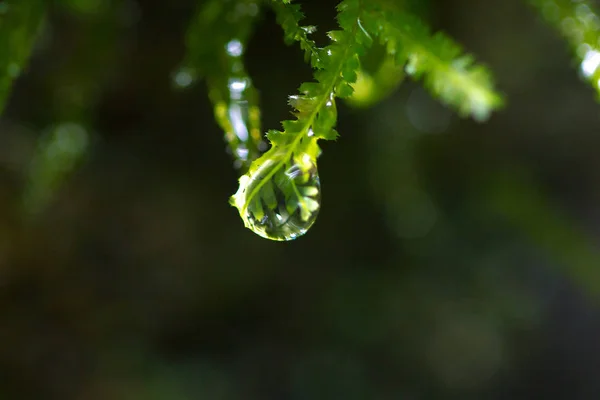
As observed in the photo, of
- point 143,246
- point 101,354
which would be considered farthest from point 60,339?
point 143,246

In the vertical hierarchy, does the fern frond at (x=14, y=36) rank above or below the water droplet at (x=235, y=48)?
below

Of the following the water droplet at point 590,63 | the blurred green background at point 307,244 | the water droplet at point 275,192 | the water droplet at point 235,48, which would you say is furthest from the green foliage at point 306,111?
the blurred green background at point 307,244

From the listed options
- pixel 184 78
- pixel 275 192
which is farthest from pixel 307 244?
pixel 275 192

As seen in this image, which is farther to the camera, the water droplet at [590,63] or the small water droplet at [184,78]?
the small water droplet at [184,78]

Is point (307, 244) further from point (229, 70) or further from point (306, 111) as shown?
point (306, 111)

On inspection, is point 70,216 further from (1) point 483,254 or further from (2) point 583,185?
(2) point 583,185

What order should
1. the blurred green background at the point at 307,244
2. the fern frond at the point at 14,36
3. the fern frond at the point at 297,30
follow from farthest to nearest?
the blurred green background at the point at 307,244
the fern frond at the point at 14,36
the fern frond at the point at 297,30

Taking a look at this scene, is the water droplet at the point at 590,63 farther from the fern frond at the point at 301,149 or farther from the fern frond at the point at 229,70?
the fern frond at the point at 229,70
